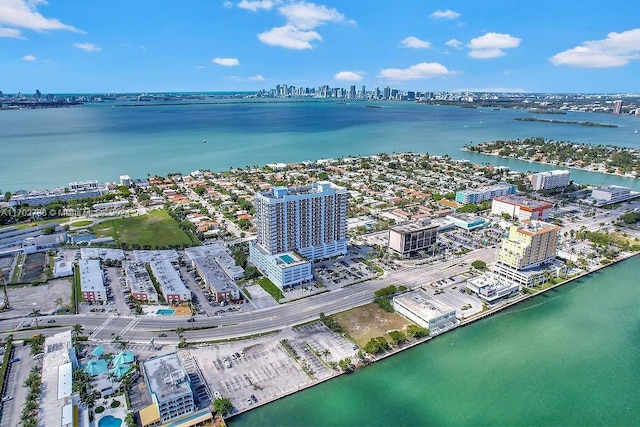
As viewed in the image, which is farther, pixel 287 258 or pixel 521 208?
pixel 521 208

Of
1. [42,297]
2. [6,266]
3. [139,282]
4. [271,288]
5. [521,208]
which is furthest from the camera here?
[521,208]

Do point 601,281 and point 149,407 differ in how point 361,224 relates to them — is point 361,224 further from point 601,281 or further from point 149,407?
point 149,407

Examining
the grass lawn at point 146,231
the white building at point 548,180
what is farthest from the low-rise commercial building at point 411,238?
the white building at point 548,180

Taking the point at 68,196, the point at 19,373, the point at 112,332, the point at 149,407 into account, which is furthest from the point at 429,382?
the point at 68,196

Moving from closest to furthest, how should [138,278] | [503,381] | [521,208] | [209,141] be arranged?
[503,381] → [138,278] → [521,208] → [209,141]

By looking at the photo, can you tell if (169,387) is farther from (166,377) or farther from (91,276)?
(91,276)

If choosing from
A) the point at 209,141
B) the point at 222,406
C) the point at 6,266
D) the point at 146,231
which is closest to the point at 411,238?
the point at 222,406
